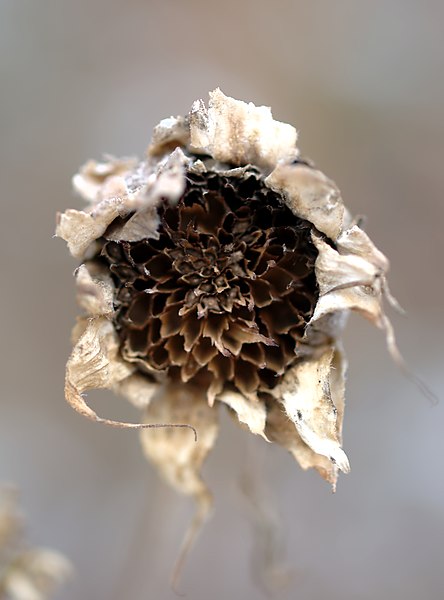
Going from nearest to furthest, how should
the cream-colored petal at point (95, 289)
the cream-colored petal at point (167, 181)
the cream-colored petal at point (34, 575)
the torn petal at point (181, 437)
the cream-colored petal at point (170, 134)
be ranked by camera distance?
the cream-colored petal at point (167, 181) → the cream-colored petal at point (95, 289) → the cream-colored petal at point (170, 134) → the torn petal at point (181, 437) → the cream-colored petal at point (34, 575)

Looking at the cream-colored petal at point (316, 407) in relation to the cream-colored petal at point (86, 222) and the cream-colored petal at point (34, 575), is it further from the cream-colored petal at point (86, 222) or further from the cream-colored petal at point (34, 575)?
the cream-colored petal at point (34, 575)

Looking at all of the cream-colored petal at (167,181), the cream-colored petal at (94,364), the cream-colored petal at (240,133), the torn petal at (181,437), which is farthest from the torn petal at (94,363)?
the cream-colored petal at (240,133)

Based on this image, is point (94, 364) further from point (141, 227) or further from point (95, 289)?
point (141, 227)

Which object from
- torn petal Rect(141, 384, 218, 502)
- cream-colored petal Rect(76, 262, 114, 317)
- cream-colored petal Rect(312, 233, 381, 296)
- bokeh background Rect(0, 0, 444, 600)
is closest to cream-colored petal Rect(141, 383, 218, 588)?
torn petal Rect(141, 384, 218, 502)

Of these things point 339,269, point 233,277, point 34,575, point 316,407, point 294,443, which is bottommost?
point 34,575

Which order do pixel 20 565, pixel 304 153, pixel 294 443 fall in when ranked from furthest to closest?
pixel 304 153, pixel 20 565, pixel 294 443

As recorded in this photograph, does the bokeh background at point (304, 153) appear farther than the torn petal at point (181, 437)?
Yes

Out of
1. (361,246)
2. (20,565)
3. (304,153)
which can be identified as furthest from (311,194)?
(304,153)
